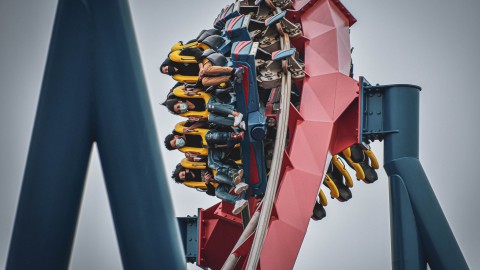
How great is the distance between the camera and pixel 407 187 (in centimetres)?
1026

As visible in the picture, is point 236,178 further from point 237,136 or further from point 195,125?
point 195,125

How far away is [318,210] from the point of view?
43.5 feet

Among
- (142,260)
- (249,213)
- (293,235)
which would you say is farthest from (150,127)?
(249,213)

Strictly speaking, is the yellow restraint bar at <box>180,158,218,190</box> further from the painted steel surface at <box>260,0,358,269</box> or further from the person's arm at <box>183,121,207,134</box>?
the painted steel surface at <box>260,0,358,269</box>

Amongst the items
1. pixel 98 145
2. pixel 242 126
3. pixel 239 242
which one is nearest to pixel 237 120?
pixel 242 126

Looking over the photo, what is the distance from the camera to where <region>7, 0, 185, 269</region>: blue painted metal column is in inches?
231

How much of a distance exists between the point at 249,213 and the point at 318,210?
5.62ft

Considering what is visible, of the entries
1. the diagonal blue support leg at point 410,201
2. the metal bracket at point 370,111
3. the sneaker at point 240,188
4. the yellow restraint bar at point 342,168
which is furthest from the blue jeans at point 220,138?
the yellow restraint bar at point 342,168

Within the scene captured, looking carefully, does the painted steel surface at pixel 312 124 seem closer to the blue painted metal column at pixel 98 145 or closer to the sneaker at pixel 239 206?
the sneaker at pixel 239 206

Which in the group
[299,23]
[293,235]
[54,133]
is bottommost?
[293,235]

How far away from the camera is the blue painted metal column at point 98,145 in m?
5.86

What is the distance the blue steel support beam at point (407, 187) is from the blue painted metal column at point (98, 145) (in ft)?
15.8

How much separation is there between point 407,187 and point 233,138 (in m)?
2.25

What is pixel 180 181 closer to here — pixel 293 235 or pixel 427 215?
pixel 293 235
